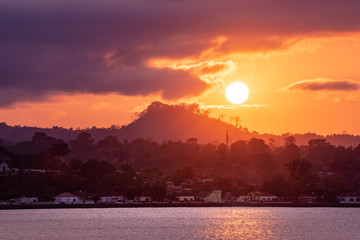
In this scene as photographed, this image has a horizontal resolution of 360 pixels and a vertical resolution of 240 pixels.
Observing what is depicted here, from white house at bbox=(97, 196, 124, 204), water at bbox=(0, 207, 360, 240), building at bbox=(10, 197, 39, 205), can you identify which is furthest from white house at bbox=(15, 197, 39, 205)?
water at bbox=(0, 207, 360, 240)

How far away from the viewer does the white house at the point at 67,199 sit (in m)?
191

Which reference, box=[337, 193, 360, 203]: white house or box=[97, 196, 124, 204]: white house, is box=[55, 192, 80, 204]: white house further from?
box=[337, 193, 360, 203]: white house

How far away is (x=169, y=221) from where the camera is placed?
444 ft

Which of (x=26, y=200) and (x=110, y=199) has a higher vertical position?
(x=110, y=199)

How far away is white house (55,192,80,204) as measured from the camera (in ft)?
626

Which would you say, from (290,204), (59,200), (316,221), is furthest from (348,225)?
(59,200)

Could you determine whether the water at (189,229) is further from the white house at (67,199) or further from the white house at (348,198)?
the white house at (348,198)

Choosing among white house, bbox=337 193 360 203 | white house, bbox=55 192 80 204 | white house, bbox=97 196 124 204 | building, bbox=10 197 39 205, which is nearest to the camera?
building, bbox=10 197 39 205

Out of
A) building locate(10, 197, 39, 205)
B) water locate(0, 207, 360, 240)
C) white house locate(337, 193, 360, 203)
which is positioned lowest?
water locate(0, 207, 360, 240)

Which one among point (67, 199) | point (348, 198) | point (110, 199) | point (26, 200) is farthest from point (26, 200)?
point (348, 198)

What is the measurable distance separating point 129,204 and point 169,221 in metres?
59.6

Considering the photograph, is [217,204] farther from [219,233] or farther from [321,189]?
[219,233]

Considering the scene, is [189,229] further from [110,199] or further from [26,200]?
[110,199]

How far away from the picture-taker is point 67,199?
191 m
